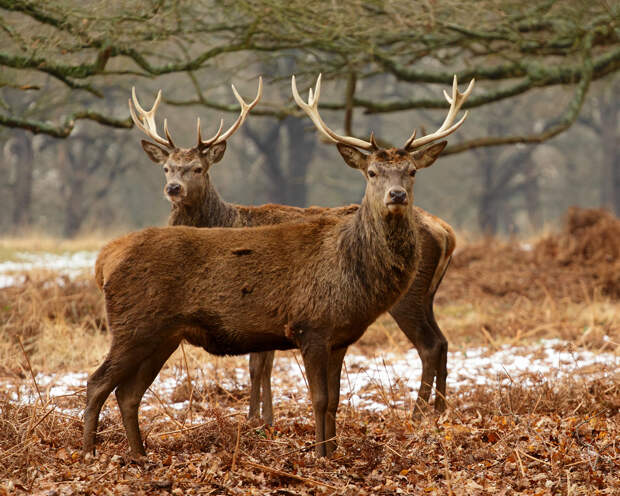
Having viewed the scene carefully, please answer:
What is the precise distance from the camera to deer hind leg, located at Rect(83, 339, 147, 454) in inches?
193

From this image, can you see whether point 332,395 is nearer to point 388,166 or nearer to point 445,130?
point 388,166

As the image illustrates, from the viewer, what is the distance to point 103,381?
491 cm

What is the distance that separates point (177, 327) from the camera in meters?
4.91

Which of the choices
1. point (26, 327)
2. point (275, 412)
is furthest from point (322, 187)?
point (275, 412)

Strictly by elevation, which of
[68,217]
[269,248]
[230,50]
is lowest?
[68,217]

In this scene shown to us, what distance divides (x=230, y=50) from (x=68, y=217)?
959 inches

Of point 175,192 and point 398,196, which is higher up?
point 398,196

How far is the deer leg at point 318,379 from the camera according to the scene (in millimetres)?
4883

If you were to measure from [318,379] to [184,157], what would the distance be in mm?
2928

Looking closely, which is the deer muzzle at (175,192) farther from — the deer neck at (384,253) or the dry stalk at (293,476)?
the dry stalk at (293,476)

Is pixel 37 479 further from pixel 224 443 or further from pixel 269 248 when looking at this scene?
pixel 269 248

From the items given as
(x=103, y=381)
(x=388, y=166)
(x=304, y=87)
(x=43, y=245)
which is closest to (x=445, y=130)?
(x=388, y=166)

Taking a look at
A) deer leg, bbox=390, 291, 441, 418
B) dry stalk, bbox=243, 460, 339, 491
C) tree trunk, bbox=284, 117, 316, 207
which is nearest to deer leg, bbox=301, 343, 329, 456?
dry stalk, bbox=243, 460, 339, 491

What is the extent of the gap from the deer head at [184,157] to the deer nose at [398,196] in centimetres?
227
